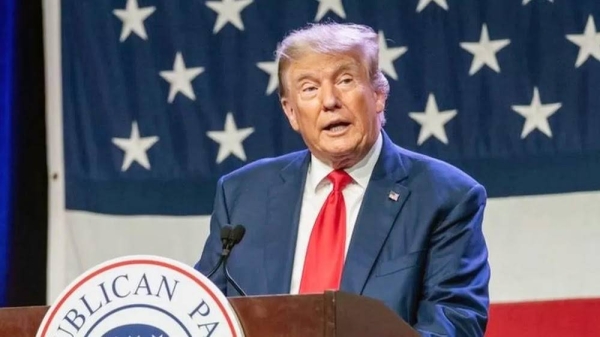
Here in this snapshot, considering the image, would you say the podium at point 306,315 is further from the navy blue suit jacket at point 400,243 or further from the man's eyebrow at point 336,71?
the man's eyebrow at point 336,71

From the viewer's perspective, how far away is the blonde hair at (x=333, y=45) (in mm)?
2648

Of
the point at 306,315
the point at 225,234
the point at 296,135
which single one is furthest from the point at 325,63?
the point at 296,135

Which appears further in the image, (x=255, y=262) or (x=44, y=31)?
(x=44, y=31)

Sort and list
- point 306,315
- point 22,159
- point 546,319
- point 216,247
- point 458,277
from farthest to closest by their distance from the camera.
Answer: point 22,159 → point 546,319 → point 216,247 → point 458,277 → point 306,315

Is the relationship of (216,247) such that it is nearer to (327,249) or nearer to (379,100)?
(327,249)

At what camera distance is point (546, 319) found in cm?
363

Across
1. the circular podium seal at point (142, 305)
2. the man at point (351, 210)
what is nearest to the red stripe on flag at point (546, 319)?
the man at point (351, 210)

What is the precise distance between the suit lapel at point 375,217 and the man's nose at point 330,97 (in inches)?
6.9

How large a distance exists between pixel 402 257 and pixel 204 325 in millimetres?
780

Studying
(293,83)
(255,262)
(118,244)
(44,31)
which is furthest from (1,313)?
(44,31)

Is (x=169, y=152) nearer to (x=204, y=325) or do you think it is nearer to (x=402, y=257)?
(x=402, y=257)

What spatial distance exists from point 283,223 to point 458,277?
17.4 inches

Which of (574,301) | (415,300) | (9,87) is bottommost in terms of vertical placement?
(574,301)

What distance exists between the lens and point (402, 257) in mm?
2504
